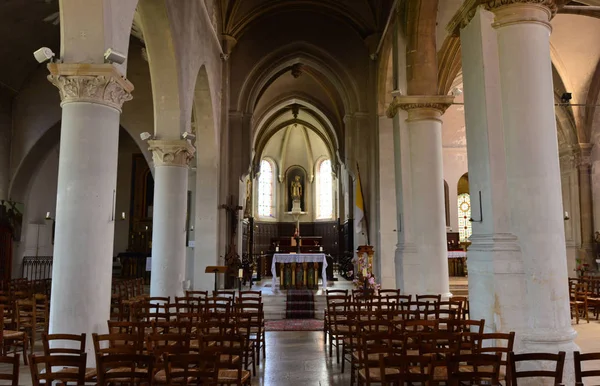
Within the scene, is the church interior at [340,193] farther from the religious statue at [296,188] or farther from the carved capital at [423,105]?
the religious statue at [296,188]

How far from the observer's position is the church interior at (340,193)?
5.27m

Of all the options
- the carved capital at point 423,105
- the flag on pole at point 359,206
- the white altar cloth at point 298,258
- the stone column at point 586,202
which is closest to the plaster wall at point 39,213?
the white altar cloth at point 298,258

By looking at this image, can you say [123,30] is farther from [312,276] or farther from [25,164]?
[25,164]

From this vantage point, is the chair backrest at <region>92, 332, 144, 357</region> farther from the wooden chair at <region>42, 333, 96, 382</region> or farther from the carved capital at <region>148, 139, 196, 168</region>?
the carved capital at <region>148, 139, 196, 168</region>

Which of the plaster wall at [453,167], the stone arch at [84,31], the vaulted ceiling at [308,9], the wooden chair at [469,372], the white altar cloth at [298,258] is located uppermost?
the vaulted ceiling at [308,9]

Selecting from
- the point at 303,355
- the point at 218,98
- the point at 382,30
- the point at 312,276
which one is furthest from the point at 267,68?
the point at 303,355

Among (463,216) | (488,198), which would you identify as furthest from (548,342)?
(463,216)

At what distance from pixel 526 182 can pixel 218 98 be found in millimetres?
11279

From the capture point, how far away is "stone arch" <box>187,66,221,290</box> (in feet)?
45.9

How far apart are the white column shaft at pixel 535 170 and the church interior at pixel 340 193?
2 cm

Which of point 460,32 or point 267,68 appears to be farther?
point 267,68

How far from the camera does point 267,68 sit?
1783cm

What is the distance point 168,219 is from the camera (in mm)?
9938

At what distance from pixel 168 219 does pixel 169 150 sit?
58.3 inches
